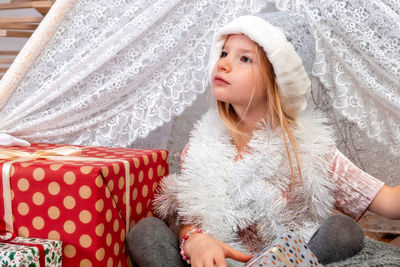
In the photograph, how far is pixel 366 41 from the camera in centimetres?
101

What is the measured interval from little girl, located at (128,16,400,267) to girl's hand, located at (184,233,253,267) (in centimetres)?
2

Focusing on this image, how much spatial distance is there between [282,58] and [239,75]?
0.35ft

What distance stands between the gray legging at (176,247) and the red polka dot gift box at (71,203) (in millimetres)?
46

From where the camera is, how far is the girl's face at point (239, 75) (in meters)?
0.98

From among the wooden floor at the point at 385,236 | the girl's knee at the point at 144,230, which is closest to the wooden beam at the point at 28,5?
the girl's knee at the point at 144,230

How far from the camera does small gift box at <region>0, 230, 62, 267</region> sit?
76cm

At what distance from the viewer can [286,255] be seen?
2.49 feet

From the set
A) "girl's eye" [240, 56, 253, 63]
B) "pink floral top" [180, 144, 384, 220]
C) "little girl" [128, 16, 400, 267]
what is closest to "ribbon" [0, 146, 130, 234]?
"little girl" [128, 16, 400, 267]

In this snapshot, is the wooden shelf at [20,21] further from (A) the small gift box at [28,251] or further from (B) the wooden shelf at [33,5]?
(A) the small gift box at [28,251]

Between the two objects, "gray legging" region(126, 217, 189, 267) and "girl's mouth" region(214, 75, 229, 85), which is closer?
"gray legging" region(126, 217, 189, 267)

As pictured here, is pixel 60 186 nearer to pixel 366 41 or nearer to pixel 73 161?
pixel 73 161

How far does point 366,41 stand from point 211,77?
0.38m

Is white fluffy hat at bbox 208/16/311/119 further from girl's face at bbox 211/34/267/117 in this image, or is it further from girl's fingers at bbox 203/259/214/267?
girl's fingers at bbox 203/259/214/267

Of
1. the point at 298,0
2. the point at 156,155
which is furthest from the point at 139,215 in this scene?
the point at 298,0
